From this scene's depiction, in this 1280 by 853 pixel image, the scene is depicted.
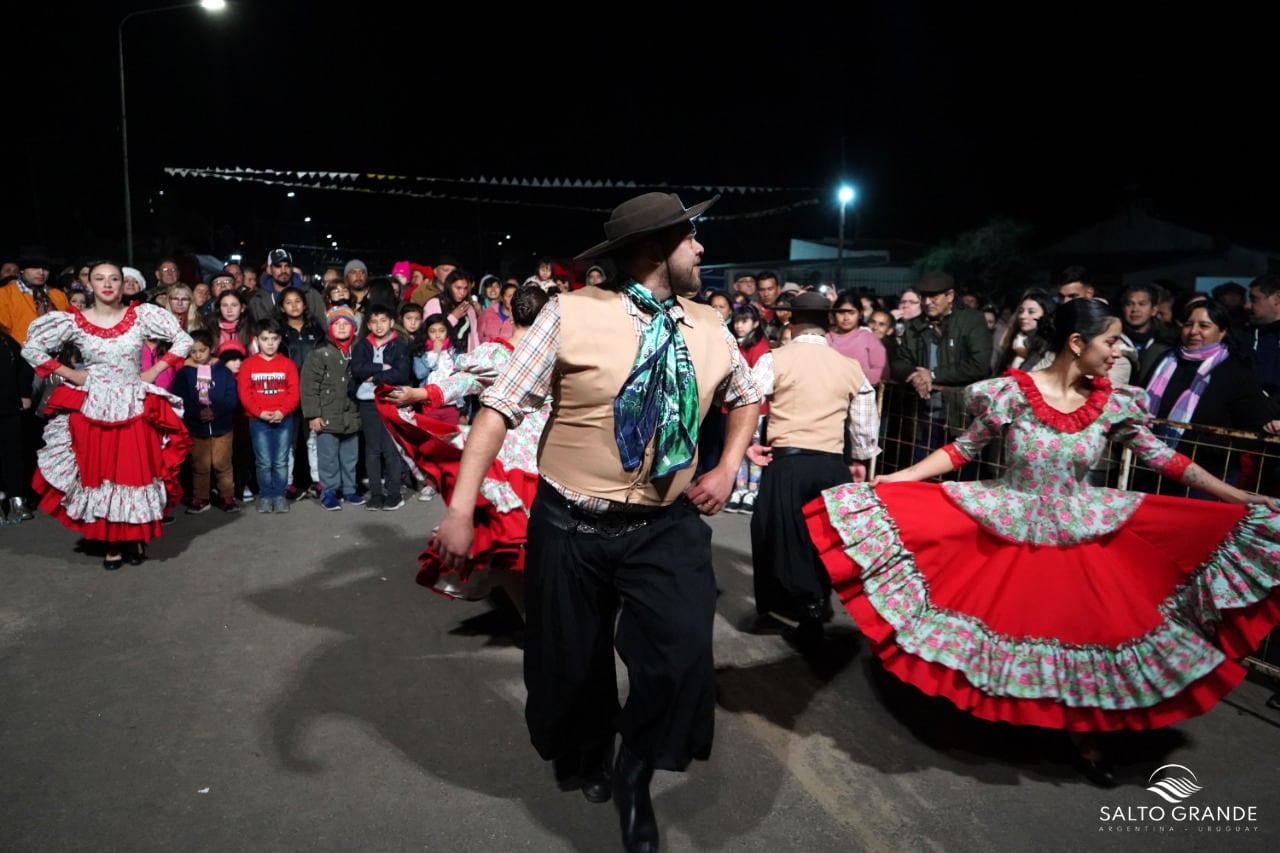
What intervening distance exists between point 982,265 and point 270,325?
36014 mm

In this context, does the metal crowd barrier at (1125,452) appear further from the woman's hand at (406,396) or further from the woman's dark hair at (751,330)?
the woman's hand at (406,396)

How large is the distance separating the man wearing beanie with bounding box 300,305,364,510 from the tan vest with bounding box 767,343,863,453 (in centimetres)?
448

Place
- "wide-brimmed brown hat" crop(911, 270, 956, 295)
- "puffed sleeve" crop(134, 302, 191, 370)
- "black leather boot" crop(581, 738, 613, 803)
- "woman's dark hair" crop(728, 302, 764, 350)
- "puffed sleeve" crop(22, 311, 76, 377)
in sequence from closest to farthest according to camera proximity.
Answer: "black leather boot" crop(581, 738, 613, 803) → "puffed sleeve" crop(22, 311, 76, 377) → "puffed sleeve" crop(134, 302, 191, 370) → "wide-brimmed brown hat" crop(911, 270, 956, 295) → "woman's dark hair" crop(728, 302, 764, 350)

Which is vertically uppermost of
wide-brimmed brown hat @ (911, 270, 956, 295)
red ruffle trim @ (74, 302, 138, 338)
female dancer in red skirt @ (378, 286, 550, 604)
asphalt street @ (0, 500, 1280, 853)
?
wide-brimmed brown hat @ (911, 270, 956, 295)

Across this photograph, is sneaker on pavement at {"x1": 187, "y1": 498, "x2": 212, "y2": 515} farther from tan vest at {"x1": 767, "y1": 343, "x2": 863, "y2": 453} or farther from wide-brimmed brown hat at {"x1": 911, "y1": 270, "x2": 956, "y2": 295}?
wide-brimmed brown hat at {"x1": 911, "y1": 270, "x2": 956, "y2": 295}

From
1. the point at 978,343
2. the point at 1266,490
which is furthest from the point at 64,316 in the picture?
the point at 1266,490

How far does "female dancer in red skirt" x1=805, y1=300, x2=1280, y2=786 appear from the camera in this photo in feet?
11.7

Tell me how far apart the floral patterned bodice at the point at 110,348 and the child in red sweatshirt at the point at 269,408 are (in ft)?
5.18

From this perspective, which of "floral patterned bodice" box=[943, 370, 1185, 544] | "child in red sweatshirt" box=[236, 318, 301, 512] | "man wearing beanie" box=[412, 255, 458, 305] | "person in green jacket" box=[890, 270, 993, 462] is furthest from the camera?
"man wearing beanie" box=[412, 255, 458, 305]

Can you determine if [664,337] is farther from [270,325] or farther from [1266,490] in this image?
[270,325]

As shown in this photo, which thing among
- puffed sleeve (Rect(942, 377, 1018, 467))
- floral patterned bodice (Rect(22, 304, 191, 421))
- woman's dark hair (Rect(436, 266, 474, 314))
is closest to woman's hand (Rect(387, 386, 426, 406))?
floral patterned bodice (Rect(22, 304, 191, 421))

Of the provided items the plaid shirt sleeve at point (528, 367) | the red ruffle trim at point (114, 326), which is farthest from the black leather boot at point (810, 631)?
the red ruffle trim at point (114, 326)

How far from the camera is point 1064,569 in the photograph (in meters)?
3.74

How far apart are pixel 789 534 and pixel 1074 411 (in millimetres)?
1801
